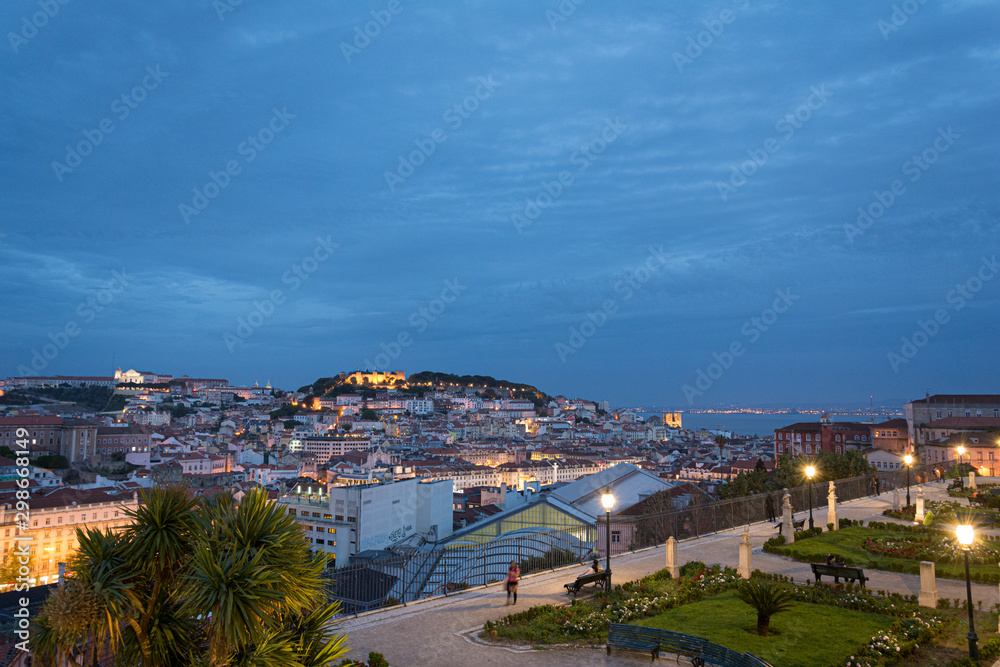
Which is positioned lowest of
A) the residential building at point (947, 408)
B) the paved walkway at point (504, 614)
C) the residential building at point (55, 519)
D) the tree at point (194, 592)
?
the residential building at point (55, 519)

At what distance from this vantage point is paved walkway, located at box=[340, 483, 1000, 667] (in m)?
8.84

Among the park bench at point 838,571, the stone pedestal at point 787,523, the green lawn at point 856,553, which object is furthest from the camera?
the stone pedestal at point 787,523

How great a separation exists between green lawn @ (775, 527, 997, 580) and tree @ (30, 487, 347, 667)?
12887 millimetres

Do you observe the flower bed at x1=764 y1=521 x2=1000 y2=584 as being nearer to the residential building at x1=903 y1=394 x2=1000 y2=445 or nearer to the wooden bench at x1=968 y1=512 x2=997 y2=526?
the wooden bench at x1=968 y1=512 x2=997 y2=526

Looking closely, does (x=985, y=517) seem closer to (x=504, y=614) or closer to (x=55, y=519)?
(x=504, y=614)

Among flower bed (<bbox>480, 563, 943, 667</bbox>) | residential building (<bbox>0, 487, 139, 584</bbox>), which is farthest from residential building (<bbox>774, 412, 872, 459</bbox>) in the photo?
residential building (<bbox>0, 487, 139, 584</bbox>)

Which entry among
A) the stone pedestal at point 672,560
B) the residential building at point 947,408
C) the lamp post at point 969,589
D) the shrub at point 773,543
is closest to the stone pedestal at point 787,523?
the shrub at point 773,543

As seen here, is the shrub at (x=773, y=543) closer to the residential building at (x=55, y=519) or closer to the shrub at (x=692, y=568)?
the shrub at (x=692, y=568)

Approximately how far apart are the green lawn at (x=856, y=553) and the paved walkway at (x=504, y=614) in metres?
0.34

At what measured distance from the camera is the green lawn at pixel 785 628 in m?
8.95

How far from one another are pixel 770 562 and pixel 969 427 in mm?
50139

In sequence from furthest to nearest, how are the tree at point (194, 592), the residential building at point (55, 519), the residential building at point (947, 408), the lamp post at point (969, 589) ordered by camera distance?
the residential building at point (947, 408), the residential building at point (55, 519), the lamp post at point (969, 589), the tree at point (194, 592)

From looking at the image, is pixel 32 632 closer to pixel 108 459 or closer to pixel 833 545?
pixel 833 545

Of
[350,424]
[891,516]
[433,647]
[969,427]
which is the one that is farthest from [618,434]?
[433,647]
